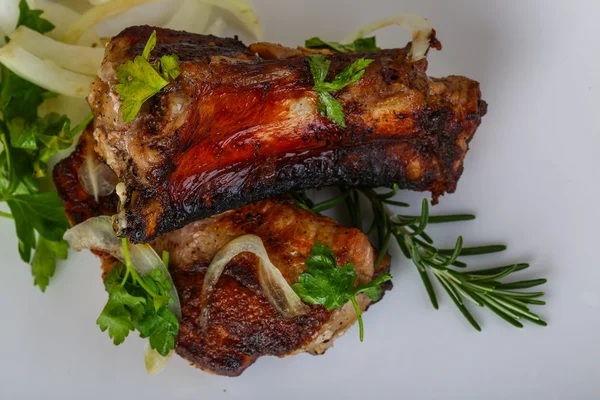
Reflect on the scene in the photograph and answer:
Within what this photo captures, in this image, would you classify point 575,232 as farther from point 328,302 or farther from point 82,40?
point 82,40

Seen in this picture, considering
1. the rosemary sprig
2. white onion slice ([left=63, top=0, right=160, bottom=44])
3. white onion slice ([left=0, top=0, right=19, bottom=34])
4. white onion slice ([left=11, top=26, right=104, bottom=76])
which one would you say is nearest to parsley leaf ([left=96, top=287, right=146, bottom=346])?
the rosemary sprig

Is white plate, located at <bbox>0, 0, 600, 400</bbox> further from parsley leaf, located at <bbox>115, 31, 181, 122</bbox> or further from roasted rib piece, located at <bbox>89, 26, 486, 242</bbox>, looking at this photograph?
parsley leaf, located at <bbox>115, 31, 181, 122</bbox>

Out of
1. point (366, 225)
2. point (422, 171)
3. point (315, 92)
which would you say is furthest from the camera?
point (366, 225)

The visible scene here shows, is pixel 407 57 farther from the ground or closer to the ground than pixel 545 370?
farther from the ground

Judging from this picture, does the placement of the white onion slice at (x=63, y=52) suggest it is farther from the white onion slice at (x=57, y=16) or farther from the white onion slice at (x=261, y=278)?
the white onion slice at (x=261, y=278)

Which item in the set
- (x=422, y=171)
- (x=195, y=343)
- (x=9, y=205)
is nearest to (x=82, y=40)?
(x=9, y=205)

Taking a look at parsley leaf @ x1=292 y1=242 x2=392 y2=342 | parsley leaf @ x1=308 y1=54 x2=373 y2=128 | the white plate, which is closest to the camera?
parsley leaf @ x1=308 y1=54 x2=373 y2=128
